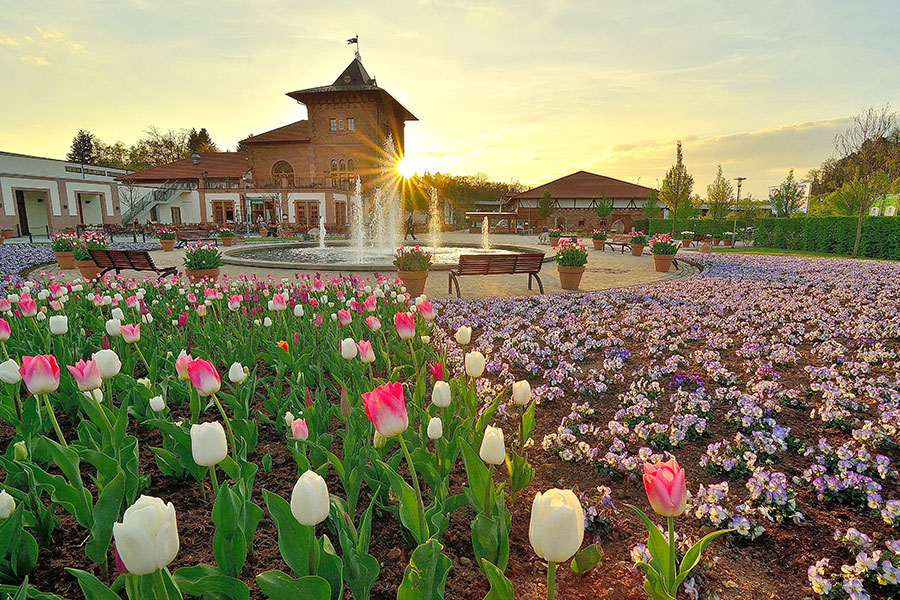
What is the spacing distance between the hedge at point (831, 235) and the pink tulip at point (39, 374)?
91.6 ft

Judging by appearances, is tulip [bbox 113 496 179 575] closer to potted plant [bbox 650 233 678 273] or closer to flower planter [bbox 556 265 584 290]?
flower planter [bbox 556 265 584 290]

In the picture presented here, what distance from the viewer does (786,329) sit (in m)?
5.64

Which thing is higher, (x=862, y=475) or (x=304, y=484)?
(x=304, y=484)

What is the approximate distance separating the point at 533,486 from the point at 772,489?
121cm

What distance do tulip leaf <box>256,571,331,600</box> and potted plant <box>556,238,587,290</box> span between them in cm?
1004

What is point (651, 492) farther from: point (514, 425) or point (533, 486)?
point (514, 425)

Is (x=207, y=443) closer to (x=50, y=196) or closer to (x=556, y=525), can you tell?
(x=556, y=525)

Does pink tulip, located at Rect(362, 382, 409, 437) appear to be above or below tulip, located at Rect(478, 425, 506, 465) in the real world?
above

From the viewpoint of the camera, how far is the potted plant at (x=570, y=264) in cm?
1079

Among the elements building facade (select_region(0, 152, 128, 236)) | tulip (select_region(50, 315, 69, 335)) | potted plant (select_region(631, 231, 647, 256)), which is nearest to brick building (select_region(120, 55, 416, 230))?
building facade (select_region(0, 152, 128, 236))

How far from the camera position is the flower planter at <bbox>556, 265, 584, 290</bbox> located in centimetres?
1080

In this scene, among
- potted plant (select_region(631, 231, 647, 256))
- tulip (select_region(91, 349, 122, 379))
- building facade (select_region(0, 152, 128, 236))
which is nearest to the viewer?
tulip (select_region(91, 349, 122, 379))

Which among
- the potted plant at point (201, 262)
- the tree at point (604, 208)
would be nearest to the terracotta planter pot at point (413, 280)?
the potted plant at point (201, 262)

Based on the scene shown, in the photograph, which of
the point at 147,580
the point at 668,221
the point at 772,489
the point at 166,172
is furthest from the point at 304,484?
the point at 166,172
